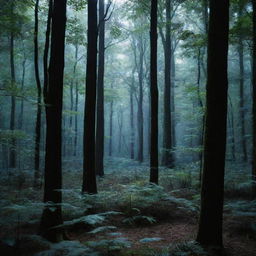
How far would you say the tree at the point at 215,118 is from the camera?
161 inches

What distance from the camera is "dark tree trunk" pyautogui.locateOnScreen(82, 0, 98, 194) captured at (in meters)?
7.87

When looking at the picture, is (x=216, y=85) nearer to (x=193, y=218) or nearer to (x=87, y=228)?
(x=193, y=218)

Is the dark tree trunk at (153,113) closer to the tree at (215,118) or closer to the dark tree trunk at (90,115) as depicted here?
the dark tree trunk at (90,115)

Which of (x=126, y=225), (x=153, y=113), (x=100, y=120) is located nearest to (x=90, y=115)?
(x=153, y=113)

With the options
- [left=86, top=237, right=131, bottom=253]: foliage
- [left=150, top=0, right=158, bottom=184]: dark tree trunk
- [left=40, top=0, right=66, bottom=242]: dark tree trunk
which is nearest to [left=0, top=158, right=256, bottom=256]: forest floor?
[left=86, top=237, right=131, bottom=253]: foliage

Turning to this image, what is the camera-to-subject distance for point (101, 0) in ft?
42.4

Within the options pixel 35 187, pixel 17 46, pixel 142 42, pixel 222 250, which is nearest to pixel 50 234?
pixel 222 250

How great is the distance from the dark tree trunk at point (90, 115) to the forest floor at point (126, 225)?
90cm

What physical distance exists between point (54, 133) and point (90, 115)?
3.23 meters

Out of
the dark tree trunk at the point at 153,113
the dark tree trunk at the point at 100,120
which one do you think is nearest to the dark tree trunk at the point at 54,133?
the dark tree trunk at the point at 153,113

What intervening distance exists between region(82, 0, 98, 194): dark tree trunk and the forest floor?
0.90 m

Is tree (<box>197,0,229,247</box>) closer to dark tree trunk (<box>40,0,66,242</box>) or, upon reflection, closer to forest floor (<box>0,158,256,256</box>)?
forest floor (<box>0,158,256,256</box>)

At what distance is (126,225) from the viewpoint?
6238 mm

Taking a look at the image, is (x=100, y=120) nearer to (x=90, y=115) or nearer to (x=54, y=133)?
(x=90, y=115)
